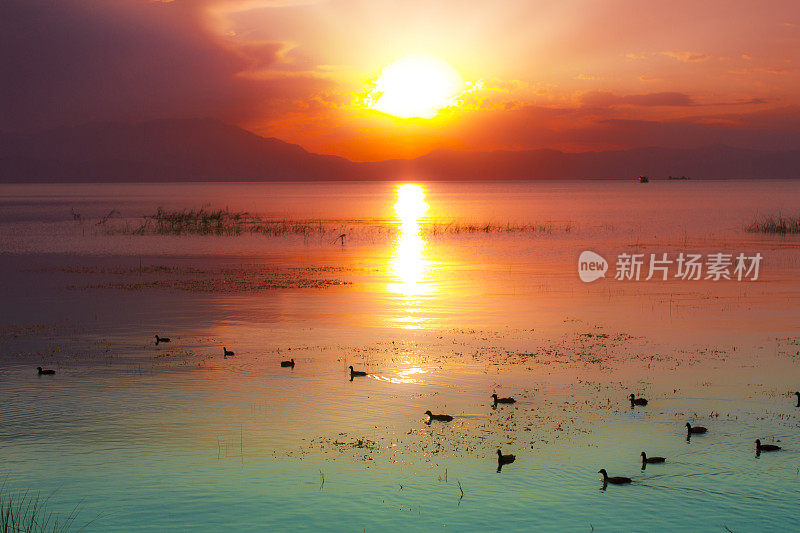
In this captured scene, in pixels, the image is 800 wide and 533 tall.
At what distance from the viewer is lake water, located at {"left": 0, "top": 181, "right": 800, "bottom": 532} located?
522 inches

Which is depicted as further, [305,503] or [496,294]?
[496,294]

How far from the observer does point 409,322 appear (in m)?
29.4

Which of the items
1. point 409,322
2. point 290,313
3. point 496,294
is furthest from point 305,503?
point 496,294

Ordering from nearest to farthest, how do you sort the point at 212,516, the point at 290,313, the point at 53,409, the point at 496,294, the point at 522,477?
1. the point at 212,516
2. the point at 522,477
3. the point at 53,409
4. the point at 290,313
5. the point at 496,294

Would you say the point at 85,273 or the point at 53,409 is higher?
the point at 85,273

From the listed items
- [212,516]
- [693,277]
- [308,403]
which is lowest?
[212,516]

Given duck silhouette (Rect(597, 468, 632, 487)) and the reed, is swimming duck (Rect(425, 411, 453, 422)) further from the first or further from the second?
the reed

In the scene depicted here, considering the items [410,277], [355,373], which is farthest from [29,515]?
[410,277]

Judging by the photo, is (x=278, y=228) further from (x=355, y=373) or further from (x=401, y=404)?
(x=401, y=404)

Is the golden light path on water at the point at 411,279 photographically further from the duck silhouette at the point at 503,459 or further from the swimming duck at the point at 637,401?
the duck silhouette at the point at 503,459

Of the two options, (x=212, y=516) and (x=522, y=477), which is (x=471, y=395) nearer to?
(x=522, y=477)

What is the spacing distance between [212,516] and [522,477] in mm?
5744

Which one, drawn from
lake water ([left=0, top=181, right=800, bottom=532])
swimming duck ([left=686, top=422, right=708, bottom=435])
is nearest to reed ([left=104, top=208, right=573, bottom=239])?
lake water ([left=0, top=181, right=800, bottom=532])

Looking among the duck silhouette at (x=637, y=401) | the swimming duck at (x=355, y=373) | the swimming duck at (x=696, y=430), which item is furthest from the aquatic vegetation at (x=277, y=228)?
the swimming duck at (x=696, y=430)
